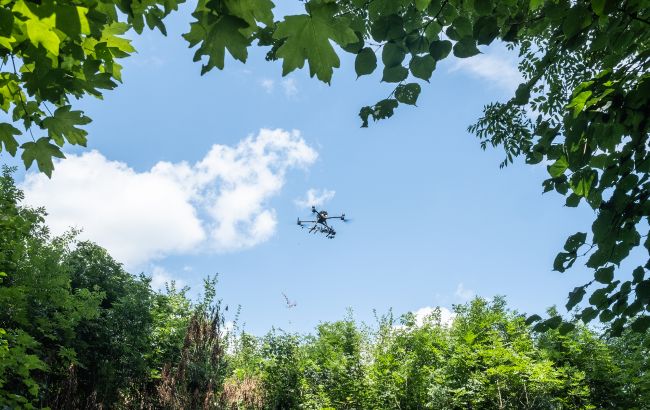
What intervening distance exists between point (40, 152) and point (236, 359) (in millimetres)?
15258

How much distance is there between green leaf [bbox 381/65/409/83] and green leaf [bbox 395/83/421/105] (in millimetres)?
58

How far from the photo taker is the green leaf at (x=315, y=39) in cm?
126

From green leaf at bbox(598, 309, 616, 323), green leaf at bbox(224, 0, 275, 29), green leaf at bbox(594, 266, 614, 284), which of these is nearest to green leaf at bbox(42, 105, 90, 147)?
green leaf at bbox(224, 0, 275, 29)

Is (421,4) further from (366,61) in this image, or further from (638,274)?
(638,274)

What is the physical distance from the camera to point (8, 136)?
7.05ft

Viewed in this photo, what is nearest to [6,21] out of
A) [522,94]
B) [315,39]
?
[315,39]

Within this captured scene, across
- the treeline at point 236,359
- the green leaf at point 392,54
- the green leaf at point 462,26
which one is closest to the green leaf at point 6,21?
the green leaf at point 392,54

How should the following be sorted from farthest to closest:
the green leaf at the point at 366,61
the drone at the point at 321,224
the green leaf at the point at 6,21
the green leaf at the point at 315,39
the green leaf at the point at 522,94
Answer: the drone at the point at 321,224 → the green leaf at the point at 522,94 → the green leaf at the point at 366,61 → the green leaf at the point at 6,21 → the green leaf at the point at 315,39

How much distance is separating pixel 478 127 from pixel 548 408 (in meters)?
10.4

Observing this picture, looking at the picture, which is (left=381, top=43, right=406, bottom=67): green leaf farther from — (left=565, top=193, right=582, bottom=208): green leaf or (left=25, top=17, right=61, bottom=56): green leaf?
(left=565, top=193, right=582, bottom=208): green leaf

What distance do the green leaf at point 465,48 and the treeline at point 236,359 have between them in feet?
24.2

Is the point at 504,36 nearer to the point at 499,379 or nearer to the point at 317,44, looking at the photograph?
the point at 317,44

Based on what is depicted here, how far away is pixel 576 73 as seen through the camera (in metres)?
5.68

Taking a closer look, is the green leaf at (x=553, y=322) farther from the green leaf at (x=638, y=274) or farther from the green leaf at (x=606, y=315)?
the green leaf at (x=638, y=274)
